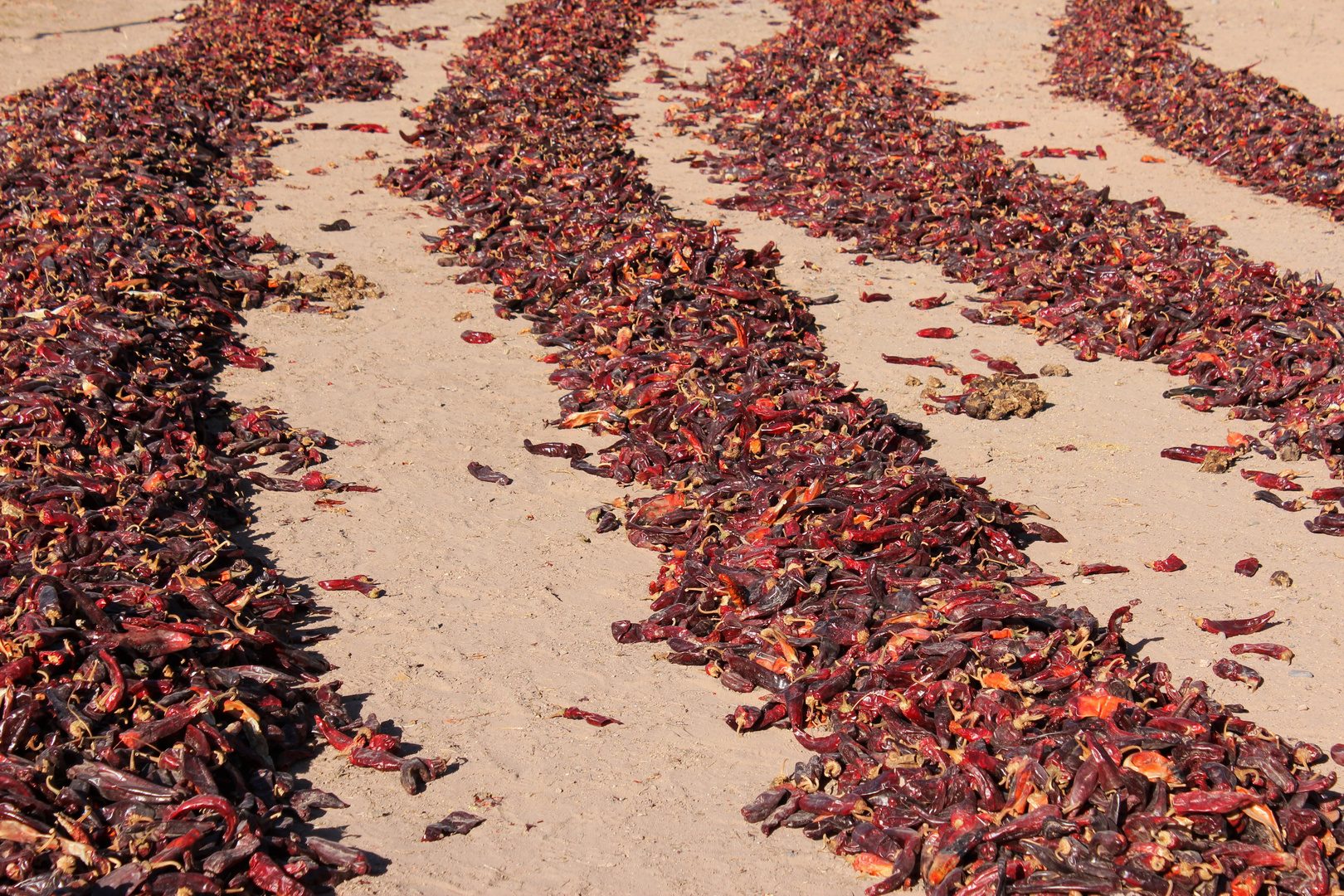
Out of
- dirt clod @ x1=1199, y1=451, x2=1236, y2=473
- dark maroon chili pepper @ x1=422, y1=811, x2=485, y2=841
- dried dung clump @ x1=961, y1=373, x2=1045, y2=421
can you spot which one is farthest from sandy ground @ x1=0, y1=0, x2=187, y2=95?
dirt clod @ x1=1199, y1=451, x2=1236, y2=473

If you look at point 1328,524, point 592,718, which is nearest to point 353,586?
point 592,718

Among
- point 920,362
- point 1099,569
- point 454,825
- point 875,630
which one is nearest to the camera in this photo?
point 454,825

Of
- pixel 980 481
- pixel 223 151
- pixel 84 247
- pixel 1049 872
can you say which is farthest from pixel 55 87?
pixel 1049 872

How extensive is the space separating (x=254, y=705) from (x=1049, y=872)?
332 centimetres

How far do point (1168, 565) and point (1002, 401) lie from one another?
200 centimetres

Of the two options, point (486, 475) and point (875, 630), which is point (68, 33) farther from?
point (875, 630)

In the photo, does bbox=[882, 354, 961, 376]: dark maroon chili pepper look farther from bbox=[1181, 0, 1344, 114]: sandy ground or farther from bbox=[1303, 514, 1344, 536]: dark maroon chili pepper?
bbox=[1181, 0, 1344, 114]: sandy ground

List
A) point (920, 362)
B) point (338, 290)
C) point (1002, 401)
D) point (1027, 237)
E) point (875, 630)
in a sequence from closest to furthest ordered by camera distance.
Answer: point (875, 630), point (1002, 401), point (920, 362), point (338, 290), point (1027, 237)

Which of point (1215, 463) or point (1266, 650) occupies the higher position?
point (1215, 463)

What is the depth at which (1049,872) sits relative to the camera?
12.1 feet

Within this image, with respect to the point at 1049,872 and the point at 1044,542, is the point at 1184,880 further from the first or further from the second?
the point at 1044,542

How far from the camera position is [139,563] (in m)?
5.20

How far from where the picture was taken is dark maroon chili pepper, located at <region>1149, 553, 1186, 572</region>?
19.1ft

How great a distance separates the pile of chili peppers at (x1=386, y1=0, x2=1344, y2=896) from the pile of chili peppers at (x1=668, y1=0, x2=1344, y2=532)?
7.03ft
